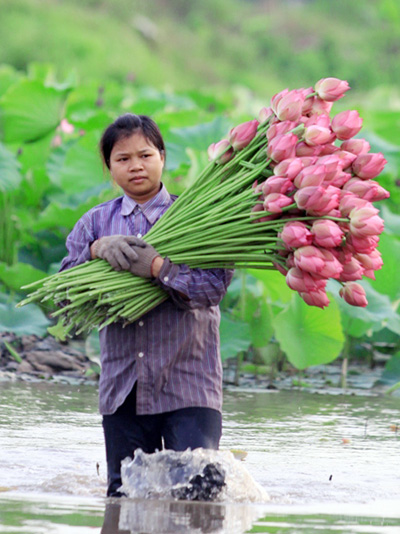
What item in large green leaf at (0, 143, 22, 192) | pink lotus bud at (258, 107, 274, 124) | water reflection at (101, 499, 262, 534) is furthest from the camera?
large green leaf at (0, 143, 22, 192)

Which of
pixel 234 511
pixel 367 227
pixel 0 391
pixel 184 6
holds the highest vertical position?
pixel 184 6

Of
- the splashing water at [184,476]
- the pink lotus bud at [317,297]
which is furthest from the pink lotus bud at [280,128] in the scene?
the splashing water at [184,476]

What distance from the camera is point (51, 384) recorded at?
5492mm

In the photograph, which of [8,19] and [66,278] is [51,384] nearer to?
[66,278]

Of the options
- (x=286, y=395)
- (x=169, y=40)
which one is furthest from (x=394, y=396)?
(x=169, y=40)

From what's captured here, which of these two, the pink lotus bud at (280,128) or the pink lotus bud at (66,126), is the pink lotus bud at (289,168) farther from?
the pink lotus bud at (66,126)

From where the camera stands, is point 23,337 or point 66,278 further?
point 23,337

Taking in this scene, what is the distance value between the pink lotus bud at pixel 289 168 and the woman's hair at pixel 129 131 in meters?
0.42

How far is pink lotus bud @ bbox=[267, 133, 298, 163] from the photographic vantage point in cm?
292

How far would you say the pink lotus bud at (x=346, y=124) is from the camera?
297 cm

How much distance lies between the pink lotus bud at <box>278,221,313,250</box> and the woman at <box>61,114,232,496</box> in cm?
30

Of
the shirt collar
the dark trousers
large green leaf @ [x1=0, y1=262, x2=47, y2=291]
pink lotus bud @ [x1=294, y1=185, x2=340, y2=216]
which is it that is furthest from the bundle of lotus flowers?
large green leaf @ [x1=0, y1=262, x2=47, y2=291]

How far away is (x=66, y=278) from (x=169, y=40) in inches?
1047

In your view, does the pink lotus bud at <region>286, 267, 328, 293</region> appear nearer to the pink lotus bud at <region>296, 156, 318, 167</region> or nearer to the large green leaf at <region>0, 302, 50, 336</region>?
the pink lotus bud at <region>296, 156, 318, 167</region>
